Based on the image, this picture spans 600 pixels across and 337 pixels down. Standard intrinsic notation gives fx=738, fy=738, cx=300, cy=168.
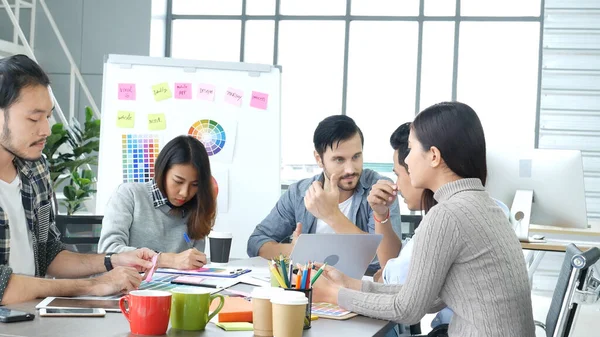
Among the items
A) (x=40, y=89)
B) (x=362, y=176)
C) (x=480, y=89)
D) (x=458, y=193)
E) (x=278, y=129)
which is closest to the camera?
(x=458, y=193)

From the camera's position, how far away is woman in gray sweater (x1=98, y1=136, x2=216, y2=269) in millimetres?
2691

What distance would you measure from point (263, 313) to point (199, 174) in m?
1.31

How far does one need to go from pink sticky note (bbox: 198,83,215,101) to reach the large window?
2731 millimetres

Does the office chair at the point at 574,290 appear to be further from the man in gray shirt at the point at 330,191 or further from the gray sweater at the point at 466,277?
the man in gray shirt at the point at 330,191

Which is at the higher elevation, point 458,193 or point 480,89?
point 480,89

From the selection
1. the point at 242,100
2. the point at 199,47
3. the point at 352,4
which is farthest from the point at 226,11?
the point at 242,100

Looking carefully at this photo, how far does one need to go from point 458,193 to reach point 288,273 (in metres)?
0.44

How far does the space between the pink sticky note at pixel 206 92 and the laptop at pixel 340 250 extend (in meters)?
2.06

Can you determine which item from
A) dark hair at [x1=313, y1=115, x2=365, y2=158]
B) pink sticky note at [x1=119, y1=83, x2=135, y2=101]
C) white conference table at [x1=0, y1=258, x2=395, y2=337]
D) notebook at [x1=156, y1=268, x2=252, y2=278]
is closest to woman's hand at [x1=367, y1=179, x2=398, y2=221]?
dark hair at [x1=313, y1=115, x2=365, y2=158]

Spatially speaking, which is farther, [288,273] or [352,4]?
[352,4]

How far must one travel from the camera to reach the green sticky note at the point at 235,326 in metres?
1.49

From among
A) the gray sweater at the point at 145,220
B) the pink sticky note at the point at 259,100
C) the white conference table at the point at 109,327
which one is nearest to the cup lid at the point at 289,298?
the white conference table at the point at 109,327

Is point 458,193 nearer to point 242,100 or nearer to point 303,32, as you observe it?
point 242,100

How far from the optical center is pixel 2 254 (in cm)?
188
